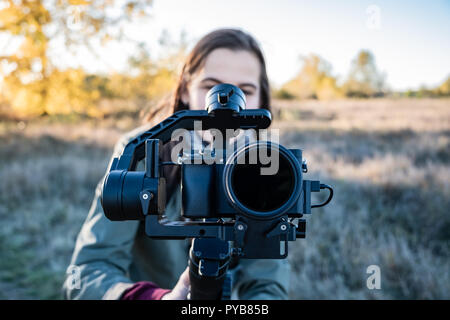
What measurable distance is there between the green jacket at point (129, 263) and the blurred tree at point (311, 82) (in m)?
21.6

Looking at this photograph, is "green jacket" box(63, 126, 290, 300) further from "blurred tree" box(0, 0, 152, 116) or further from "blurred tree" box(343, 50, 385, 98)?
"blurred tree" box(343, 50, 385, 98)

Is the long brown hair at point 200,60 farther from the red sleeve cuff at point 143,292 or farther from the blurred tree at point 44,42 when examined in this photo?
the blurred tree at point 44,42

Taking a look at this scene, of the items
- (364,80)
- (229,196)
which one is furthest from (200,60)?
(364,80)

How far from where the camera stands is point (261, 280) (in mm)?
2049

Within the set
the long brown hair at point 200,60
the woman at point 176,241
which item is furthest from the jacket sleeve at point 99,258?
the long brown hair at point 200,60

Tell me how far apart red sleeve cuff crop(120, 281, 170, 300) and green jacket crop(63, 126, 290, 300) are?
0.05m

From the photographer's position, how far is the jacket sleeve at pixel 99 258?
1.77 metres

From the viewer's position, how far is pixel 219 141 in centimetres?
137

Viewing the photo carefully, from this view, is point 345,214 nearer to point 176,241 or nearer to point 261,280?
point 261,280

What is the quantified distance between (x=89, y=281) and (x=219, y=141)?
1146mm

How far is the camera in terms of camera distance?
1.08 metres

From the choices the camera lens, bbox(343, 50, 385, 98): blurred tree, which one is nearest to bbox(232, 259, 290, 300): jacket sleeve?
the camera lens

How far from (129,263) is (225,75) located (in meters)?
1.36

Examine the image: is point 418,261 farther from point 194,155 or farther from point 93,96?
point 93,96
